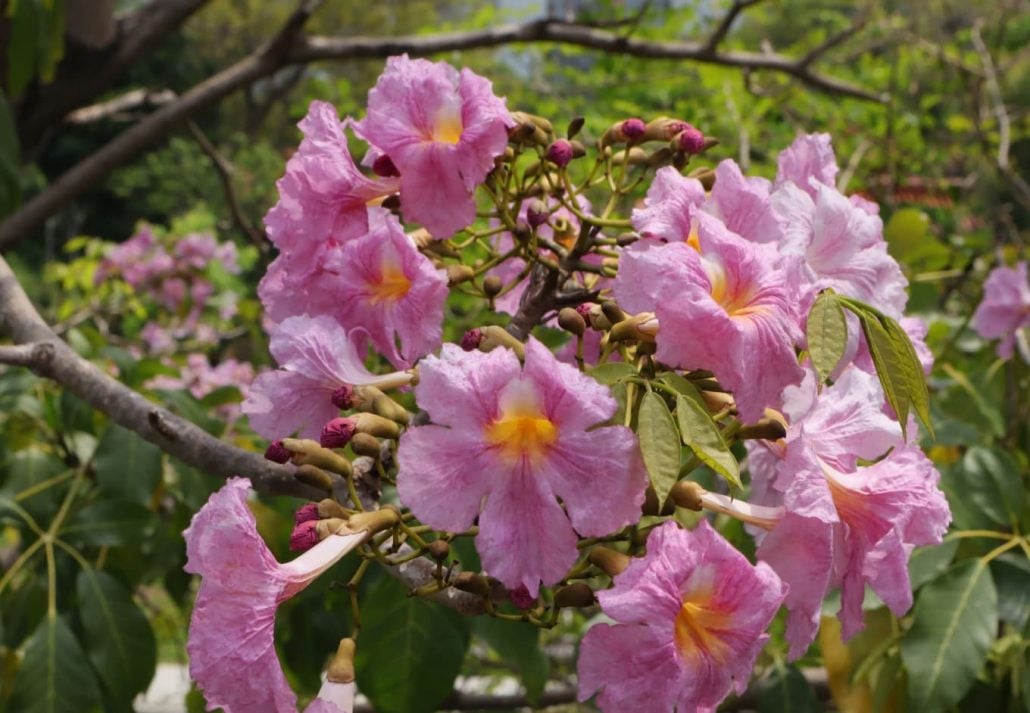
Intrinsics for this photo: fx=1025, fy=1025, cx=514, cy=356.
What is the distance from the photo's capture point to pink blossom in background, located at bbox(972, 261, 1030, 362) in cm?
195

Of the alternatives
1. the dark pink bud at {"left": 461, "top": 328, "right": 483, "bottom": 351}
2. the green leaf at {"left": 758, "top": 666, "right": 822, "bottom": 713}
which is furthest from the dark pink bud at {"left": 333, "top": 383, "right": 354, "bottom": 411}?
the green leaf at {"left": 758, "top": 666, "right": 822, "bottom": 713}

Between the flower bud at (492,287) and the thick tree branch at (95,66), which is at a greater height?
the flower bud at (492,287)

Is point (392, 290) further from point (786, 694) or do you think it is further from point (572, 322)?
point (786, 694)

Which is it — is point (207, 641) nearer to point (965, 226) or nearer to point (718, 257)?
point (718, 257)

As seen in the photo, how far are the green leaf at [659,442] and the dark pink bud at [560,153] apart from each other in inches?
11.0

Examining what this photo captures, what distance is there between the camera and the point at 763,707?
54.3 inches

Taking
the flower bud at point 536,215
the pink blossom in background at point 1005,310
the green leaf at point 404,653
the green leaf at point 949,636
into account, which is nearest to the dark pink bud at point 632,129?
the flower bud at point 536,215

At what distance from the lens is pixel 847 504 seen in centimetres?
71

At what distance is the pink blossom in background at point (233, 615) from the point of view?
2.03 ft

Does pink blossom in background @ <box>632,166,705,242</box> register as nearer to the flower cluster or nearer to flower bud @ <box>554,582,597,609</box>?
the flower cluster

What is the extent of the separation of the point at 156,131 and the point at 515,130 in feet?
7.79

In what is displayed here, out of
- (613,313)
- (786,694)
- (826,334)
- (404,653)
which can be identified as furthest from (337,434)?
(786,694)

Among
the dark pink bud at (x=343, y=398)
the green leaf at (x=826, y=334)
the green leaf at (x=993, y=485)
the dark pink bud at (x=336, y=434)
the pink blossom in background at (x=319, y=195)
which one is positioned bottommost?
the green leaf at (x=993, y=485)

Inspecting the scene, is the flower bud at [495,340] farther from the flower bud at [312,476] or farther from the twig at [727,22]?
the twig at [727,22]
